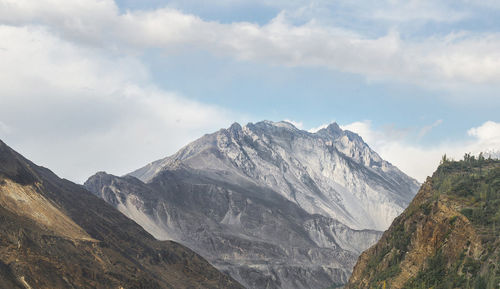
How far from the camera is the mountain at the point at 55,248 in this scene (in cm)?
12606

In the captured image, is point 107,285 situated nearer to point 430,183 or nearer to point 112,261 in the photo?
point 112,261

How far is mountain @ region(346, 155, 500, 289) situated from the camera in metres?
84.8

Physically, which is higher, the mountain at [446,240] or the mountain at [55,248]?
the mountain at [446,240]

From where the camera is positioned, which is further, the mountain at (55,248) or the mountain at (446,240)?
the mountain at (55,248)

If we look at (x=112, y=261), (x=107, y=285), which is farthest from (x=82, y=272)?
(x=112, y=261)

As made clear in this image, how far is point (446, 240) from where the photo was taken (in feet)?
308

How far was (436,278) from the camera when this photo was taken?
9000 cm

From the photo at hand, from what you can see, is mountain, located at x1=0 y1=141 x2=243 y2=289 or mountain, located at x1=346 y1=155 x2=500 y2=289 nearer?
mountain, located at x1=346 y1=155 x2=500 y2=289

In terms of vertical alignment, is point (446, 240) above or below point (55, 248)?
above

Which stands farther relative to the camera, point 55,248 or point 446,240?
point 55,248

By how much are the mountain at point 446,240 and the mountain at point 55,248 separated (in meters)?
62.1

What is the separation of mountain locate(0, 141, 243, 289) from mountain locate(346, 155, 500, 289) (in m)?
62.1

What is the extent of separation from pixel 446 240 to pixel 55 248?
89.4m

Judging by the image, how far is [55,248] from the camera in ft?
469
